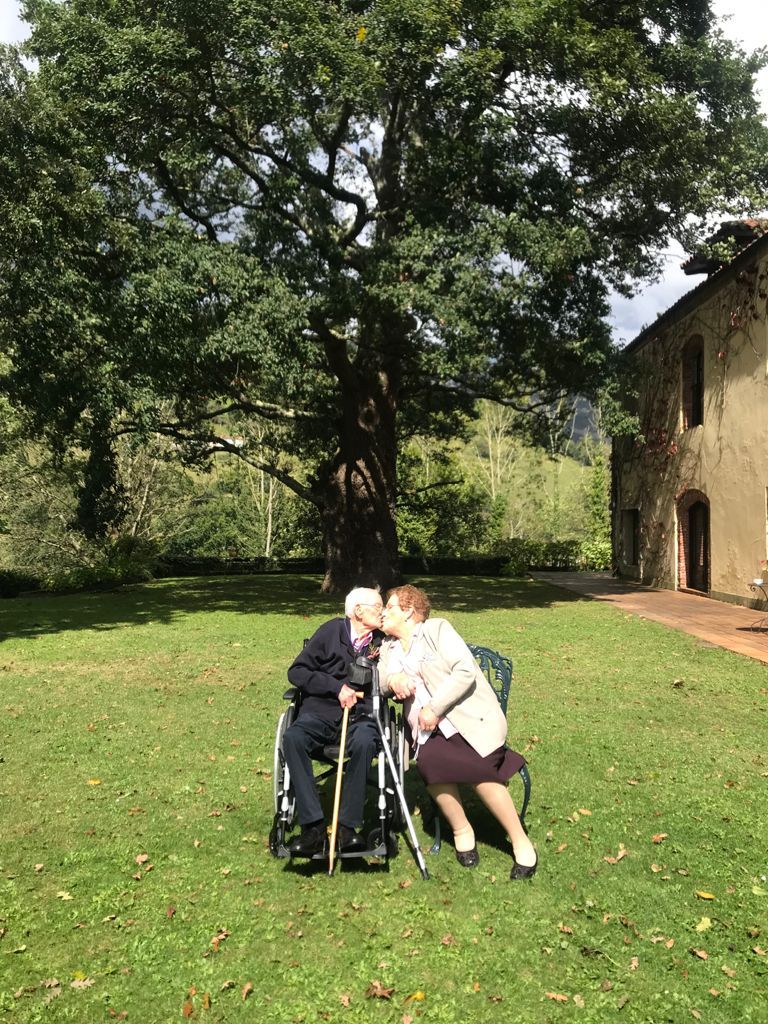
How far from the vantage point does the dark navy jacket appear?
436cm

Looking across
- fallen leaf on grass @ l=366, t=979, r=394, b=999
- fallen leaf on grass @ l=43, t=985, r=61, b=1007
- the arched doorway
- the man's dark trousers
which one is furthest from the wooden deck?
fallen leaf on grass @ l=43, t=985, r=61, b=1007

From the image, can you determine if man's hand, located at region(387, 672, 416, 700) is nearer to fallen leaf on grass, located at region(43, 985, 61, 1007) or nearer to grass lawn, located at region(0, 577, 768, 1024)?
grass lawn, located at region(0, 577, 768, 1024)

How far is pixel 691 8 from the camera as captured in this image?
15984 millimetres

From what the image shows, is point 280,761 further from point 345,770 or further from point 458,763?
point 458,763

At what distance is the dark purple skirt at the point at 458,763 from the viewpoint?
13.0 feet

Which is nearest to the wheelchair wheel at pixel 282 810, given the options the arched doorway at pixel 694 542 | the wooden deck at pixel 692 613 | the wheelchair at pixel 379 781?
the wheelchair at pixel 379 781

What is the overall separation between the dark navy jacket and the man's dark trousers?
0.53 feet

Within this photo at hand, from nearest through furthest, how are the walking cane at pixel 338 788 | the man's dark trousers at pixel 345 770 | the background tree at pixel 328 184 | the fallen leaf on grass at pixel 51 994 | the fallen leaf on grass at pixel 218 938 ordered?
1. the fallen leaf on grass at pixel 51 994
2. the fallen leaf on grass at pixel 218 938
3. the walking cane at pixel 338 788
4. the man's dark trousers at pixel 345 770
5. the background tree at pixel 328 184

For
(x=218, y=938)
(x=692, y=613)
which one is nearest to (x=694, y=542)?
(x=692, y=613)

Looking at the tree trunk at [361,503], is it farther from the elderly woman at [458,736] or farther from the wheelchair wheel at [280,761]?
the elderly woman at [458,736]

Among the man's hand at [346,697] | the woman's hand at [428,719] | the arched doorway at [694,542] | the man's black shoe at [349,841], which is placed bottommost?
the man's black shoe at [349,841]

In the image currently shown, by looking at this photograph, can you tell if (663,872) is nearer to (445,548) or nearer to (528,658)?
(528,658)

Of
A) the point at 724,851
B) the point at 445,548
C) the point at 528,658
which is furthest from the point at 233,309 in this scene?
the point at 445,548

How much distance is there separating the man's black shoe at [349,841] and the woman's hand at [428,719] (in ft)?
2.31
